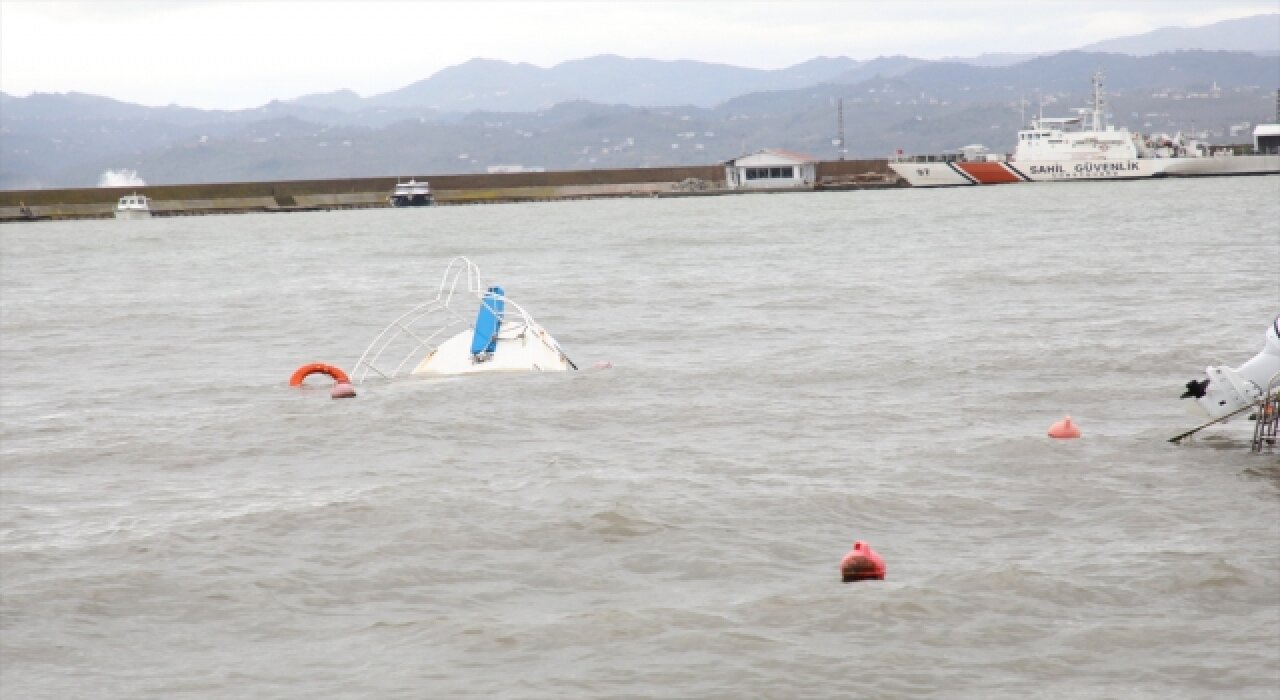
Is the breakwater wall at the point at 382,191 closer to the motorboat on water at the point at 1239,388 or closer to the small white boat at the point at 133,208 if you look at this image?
the small white boat at the point at 133,208

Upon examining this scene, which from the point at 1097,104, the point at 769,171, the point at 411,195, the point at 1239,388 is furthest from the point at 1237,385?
the point at 411,195

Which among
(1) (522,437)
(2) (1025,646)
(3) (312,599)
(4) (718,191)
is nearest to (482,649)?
(3) (312,599)

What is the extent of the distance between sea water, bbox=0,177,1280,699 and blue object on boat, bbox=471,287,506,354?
0.86m

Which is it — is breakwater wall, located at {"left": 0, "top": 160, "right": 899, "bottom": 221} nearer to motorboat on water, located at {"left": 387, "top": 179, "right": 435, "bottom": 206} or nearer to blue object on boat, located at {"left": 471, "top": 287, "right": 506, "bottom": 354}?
motorboat on water, located at {"left": 387, "top": 179, "right": 435, "bottom": 206}

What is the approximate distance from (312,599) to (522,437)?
5391 millimetres

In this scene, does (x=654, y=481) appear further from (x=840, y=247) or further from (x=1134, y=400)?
(x=840, y=247)

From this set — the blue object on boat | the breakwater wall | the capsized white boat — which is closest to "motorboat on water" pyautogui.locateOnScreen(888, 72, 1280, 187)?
the breakwater wall

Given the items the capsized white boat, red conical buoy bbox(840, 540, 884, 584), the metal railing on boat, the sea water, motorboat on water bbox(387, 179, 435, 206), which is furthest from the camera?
motorboat on water bbox(387, 179, 435, 206)

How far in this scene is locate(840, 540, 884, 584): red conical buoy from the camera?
9508 millimetres

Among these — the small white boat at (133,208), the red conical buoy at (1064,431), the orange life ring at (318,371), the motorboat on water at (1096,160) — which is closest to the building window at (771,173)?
the motorboat on water at (1096,160)

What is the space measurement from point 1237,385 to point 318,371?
10649 mm

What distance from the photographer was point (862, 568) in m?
9.52

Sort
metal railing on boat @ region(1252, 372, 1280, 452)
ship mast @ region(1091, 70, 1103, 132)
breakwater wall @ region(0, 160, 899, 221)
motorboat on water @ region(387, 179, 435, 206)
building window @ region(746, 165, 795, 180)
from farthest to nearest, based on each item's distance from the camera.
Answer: breakwater wall @ region(0, 160, 899, 221) < motorboat on water @ region(387, 179, 435, 206) < building window @ region(746, 165, 795, 180) < ship mast @ region(1091, 70, 1103, 132) < metal railing on boat @ region(1252, 372, 1280, 452)

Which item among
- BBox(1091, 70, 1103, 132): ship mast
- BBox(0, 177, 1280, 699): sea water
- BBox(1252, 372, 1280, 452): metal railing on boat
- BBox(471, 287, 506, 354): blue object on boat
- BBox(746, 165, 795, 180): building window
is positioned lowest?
BBox(0, 177, 1280, 699): sea water
